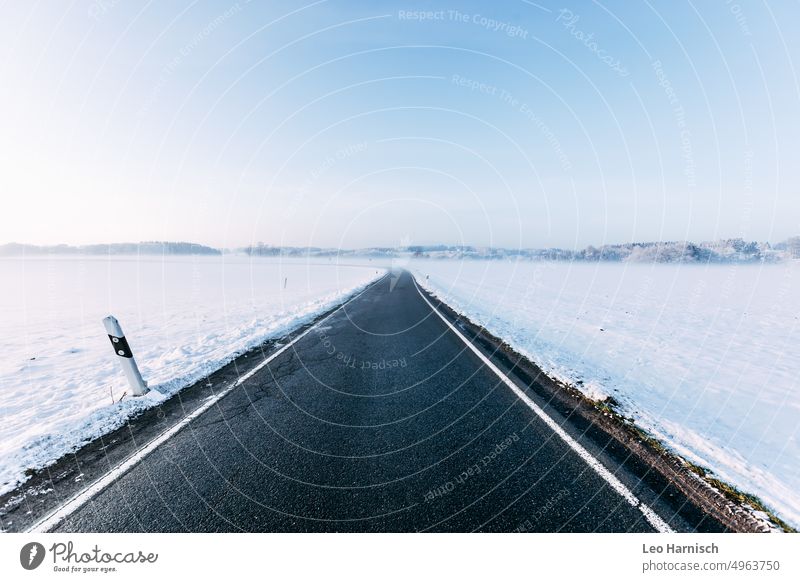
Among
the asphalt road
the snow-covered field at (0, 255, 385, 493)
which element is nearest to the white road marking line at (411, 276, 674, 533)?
the asphalt road

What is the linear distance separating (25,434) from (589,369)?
8.84 meters

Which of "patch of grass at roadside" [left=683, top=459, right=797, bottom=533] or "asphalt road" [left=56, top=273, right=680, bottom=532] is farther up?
"patch of grass at roadside" [left=683, top=459, right=797, bottom=533]

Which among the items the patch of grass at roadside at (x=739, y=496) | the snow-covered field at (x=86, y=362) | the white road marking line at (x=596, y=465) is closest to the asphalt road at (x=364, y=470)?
the white road marking line at (x=596, y=465)

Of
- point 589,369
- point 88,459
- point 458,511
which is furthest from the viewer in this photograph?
point 589,369

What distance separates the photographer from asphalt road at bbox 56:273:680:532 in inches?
103

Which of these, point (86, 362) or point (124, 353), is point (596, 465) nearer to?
point (124, 353)

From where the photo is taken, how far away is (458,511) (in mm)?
2678

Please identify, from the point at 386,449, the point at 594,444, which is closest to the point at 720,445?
the point at 594,444
